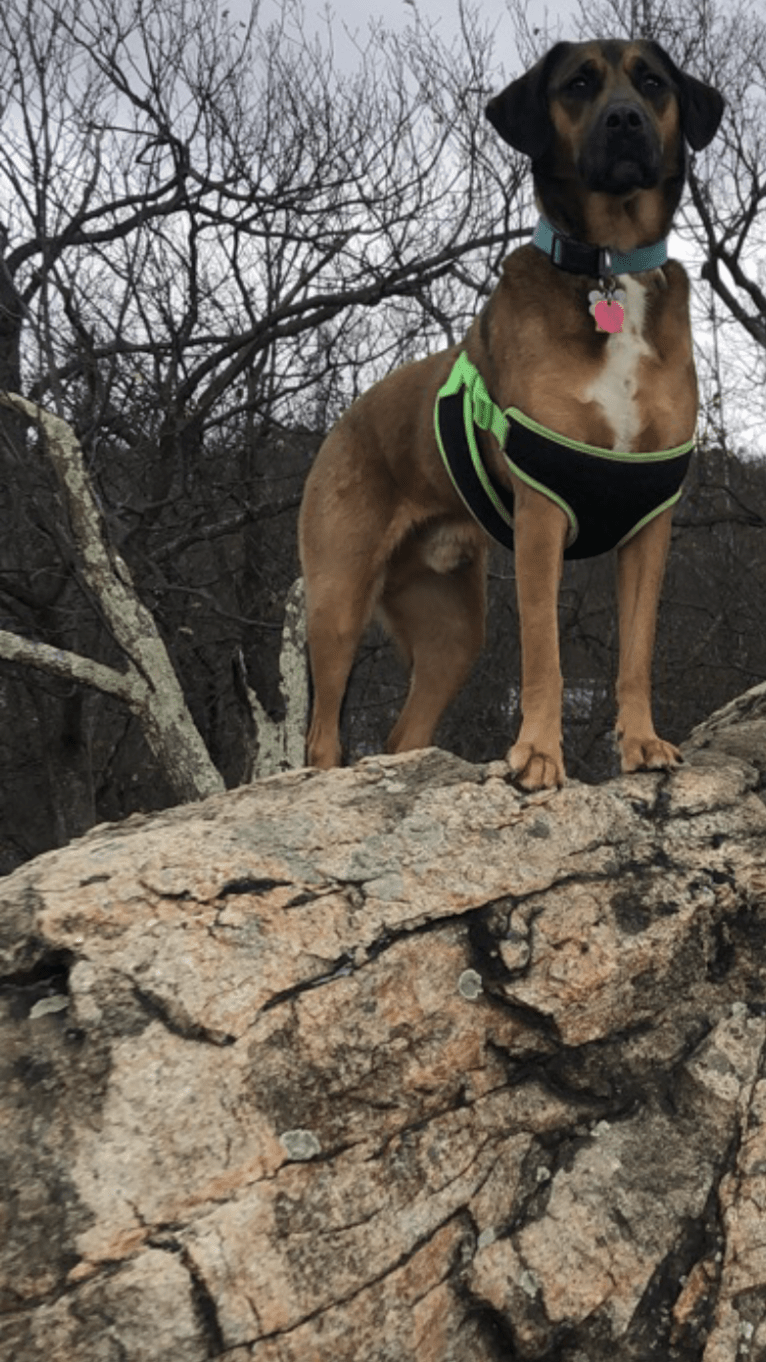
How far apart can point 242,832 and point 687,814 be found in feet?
3.41

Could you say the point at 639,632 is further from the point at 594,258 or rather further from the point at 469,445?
the point at 594,258

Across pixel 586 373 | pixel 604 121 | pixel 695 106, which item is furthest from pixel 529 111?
pixel 586 373

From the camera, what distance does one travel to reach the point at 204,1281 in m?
1.94

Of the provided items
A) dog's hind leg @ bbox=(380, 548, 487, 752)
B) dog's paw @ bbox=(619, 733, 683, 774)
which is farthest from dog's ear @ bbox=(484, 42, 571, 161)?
dog's paw @ bbox=(619, 733, 683, 774)

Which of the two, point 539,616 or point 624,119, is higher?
point 624,119

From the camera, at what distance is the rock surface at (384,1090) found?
6.45 ft

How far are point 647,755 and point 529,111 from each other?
1.69 metres

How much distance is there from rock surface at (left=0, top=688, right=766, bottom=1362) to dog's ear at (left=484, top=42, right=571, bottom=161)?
1.72 metres

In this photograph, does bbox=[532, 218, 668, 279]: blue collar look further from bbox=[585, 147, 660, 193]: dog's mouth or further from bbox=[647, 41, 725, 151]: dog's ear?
bbox=[647, 41, 725, 151]: dog's ear

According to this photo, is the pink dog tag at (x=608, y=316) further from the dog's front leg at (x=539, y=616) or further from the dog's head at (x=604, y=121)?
the dog's front leg at (x=539, y=616)

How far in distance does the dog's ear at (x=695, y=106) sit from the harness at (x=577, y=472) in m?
0.83

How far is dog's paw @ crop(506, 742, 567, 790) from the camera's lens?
2803 millimetres

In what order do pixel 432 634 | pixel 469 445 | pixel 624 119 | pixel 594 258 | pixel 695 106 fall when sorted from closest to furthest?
1. pixel 624 119
2. pixel 594 258
3. pixel 695 106
4. pixel 469 445
5. pixel 432 634

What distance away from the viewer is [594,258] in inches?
122
